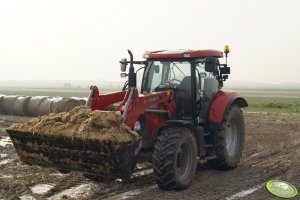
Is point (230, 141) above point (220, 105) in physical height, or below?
below

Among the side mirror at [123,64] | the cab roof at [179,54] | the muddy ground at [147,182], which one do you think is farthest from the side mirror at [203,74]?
the muddy ground at [147,182]

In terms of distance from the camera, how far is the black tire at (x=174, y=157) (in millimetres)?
6567

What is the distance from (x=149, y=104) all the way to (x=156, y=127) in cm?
55

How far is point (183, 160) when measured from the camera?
23.6 feet

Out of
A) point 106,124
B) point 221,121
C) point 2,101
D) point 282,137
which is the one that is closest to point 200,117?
point 221,121

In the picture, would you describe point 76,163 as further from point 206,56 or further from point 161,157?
point 206,56

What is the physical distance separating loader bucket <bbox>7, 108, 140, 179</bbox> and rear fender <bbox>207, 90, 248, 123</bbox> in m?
2.23

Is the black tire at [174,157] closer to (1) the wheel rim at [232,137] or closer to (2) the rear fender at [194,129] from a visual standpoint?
(2) the rear fender at [194,129]

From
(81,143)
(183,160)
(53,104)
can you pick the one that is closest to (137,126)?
(183,160)

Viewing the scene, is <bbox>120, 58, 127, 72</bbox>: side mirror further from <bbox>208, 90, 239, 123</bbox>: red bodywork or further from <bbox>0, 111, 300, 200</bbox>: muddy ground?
<bbox>0, 111, 300, 200</bbox>: muddy ground

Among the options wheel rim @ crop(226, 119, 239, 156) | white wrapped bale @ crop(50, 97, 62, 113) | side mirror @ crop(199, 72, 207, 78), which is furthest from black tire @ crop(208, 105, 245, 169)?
white wrapped bale @ crop(50, 97, 62, 113)

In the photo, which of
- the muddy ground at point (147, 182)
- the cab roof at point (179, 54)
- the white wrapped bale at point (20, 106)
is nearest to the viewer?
the muddy ground at point (147, 182)

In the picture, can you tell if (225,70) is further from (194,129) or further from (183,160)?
(183,160)

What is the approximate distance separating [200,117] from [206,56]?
1.10 metres
